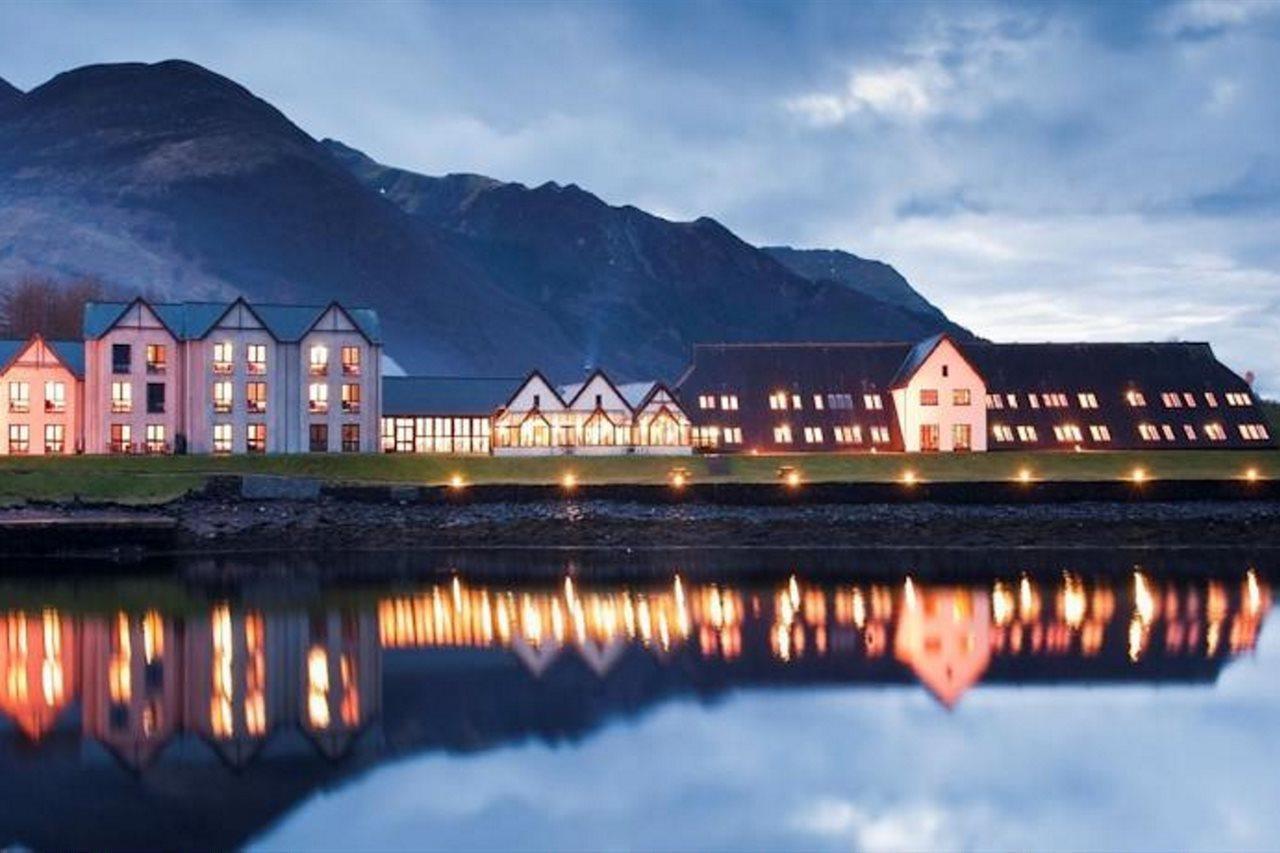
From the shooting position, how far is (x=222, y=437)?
81.4 m

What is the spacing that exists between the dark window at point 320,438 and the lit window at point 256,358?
504cm

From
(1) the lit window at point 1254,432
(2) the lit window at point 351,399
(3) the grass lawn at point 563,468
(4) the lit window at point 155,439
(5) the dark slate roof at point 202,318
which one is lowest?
(3) the grass lawn at point 563,468

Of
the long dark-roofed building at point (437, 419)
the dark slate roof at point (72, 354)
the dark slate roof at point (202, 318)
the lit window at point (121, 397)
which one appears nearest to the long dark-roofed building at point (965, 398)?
the long dark-roofed building at point (437, 419)

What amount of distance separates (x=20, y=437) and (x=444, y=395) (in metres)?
28.2

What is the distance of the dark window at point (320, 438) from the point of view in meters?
82.9

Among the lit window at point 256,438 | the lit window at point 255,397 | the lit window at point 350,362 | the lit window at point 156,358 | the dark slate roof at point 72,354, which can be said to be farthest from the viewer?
the lit window at point 350,362

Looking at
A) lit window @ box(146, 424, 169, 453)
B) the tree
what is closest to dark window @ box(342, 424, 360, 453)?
lit window @ box(146, 424, 169, 453)

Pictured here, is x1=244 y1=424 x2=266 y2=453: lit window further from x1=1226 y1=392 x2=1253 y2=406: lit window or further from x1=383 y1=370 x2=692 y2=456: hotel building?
x1=1226 y1=392 x2=1253 y2=406: lit window

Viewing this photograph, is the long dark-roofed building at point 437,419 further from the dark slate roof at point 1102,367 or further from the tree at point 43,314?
the tree at point 43,314

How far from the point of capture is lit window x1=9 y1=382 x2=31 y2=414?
79562 mm

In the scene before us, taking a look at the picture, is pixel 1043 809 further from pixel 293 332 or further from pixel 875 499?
pixel 293 332

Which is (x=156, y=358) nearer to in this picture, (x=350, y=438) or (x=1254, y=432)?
(x=350, y=438)

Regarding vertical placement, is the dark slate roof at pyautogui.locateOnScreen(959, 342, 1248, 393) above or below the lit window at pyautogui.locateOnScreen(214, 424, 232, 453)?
above

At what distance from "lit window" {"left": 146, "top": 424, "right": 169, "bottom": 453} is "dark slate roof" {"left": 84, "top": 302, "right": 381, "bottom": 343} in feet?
19.7
